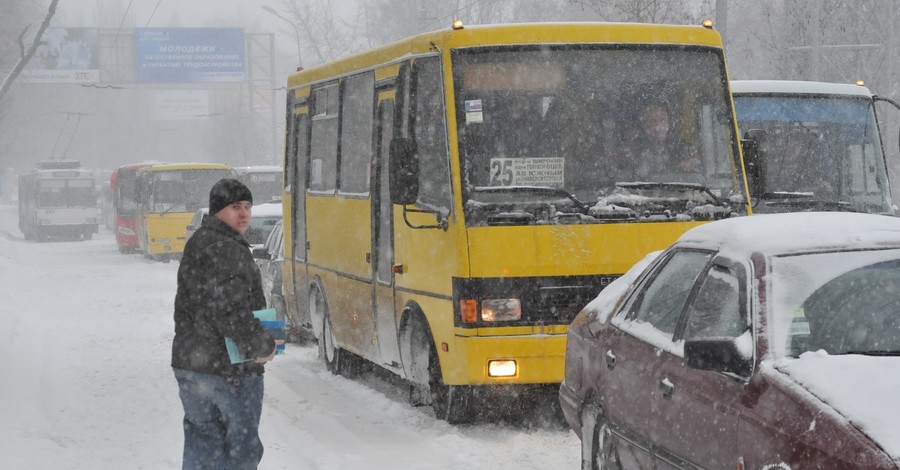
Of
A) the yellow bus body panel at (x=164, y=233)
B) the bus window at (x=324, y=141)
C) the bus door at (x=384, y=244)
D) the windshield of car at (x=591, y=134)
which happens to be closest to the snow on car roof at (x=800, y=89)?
the bus window at (x=324, y=141)

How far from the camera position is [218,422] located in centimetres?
690

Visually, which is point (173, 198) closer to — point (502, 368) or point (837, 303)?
point (502, 368)

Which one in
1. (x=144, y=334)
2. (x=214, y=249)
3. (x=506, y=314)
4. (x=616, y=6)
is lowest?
(x=144, y=334)

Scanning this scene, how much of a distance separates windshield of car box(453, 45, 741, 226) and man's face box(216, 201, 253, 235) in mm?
3083

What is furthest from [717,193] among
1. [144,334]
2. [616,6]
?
[616,6]

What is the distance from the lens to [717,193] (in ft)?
33.1

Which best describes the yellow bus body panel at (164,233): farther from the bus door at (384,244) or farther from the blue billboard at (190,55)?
the bus door at (384,244)

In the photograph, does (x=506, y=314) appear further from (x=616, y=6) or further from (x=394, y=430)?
(x=616, y=6)

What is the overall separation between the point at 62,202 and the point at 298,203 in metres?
48.3

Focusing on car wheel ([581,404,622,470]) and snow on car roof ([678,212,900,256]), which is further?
car wheel ([581,404,622,470])

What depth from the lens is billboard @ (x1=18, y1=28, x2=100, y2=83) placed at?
221 feet

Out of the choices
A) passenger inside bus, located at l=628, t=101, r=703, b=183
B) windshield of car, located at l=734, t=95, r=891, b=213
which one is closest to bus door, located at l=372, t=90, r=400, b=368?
passenger inside bus, located at l=628, t=101, r=703, b=183

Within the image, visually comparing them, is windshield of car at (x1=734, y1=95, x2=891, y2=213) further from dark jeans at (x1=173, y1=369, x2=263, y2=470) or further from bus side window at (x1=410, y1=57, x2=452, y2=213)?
dark jeans at (x1=173, y1=369, x2=263, y2=470)

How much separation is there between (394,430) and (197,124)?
148m
